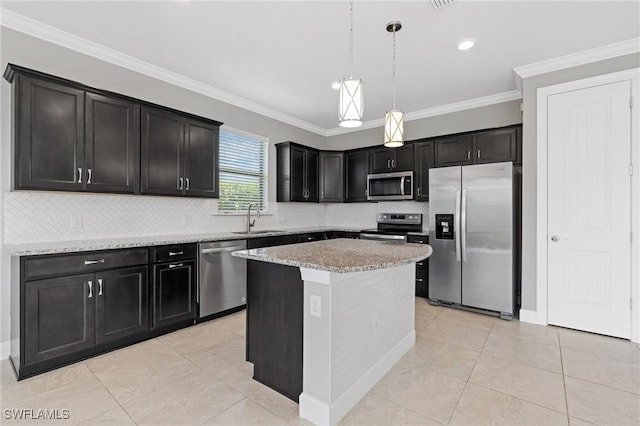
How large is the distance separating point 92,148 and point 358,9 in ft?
8.38

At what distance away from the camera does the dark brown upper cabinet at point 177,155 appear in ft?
10.3

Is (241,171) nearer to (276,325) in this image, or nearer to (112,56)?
(112,56)

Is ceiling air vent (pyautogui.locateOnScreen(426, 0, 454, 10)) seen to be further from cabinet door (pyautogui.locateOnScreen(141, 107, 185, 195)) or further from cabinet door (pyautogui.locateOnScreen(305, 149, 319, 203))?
cabinet door (pyautogui.locateOnScreen(305, 149, 319, 203))

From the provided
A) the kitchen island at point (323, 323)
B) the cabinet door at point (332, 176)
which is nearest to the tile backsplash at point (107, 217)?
the cabinet door at point (332, 176)

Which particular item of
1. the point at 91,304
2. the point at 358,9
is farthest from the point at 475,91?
the point at 91,304

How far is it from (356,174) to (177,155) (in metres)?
3.02

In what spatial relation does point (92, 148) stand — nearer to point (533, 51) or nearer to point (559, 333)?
point (533, 51)

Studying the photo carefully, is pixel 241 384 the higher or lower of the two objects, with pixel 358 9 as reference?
lower

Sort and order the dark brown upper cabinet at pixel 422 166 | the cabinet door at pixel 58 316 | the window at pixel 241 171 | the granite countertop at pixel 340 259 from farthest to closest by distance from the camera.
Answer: the dark brown upper cabinet at pixel 422 166 → the window at pixel 241 171 → the cabinet door at pixel 58 316 → the granite countertop at pixel 340 259

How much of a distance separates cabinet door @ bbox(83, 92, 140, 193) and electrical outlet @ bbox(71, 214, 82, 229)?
14.6 inches

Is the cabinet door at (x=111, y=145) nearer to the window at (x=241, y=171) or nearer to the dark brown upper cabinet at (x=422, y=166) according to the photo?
the window at (x=241, y=171)

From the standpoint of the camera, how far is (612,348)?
2.81 metres

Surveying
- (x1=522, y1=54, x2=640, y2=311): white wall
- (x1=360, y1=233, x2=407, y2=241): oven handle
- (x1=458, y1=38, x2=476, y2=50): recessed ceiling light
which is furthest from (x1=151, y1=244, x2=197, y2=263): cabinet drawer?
(x1=522, y1=54, x2=640, y2=311): white wall

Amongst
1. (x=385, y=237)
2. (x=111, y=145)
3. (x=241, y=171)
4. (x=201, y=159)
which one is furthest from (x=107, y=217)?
(x=385, y=237)
